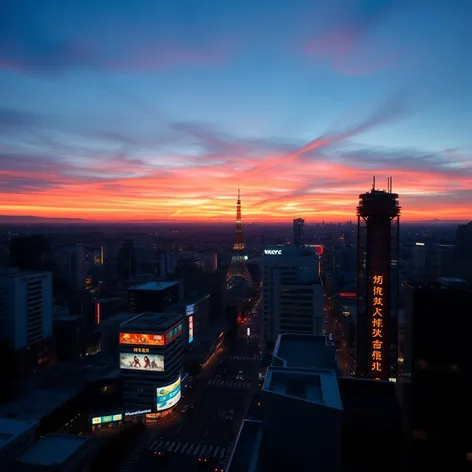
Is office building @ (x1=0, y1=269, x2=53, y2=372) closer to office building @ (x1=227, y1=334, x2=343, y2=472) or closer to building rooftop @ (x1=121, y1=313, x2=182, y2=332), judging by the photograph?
building rooftop @ (x1=121, y1=313, x2=182, y2=332)

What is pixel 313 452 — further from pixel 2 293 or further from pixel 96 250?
pixel 96 250

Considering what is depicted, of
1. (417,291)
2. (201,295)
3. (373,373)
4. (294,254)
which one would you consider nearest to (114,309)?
(201,295)

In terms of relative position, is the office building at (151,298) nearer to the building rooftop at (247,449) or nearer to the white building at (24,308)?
the white building at (24,308)

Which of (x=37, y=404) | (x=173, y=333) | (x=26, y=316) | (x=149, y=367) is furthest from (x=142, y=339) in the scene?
(x=26, y=316)

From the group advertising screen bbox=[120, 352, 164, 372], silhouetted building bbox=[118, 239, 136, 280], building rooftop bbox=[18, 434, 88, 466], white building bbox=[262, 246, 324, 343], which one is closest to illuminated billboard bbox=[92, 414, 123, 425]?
advertising screen bbox=[120, 352, 164, 372]

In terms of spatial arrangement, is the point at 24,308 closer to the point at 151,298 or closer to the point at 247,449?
the point at 151,298
